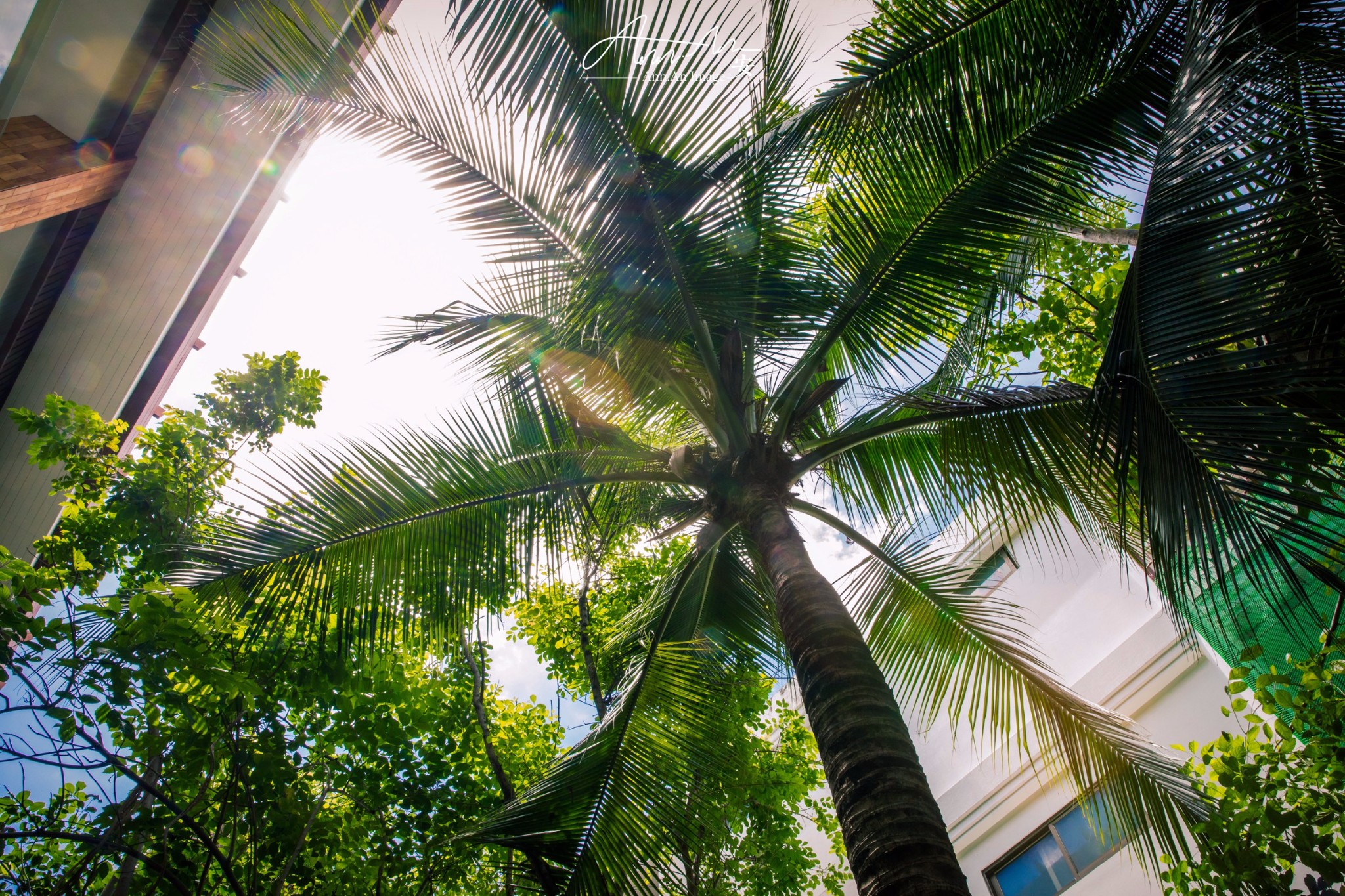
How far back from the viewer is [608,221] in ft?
16.0

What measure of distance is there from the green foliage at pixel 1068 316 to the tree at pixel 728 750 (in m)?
4.20

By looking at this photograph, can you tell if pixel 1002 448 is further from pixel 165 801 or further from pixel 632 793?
pixel 165 801

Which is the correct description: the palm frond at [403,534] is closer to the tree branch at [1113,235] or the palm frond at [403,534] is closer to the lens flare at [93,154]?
the tree branch at [1113,235]

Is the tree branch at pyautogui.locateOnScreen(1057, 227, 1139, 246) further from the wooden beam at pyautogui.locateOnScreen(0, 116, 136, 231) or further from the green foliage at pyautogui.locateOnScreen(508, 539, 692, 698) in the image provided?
the wooden beam at pyautogui.locateOnScreen(0, 116, 136, 231)

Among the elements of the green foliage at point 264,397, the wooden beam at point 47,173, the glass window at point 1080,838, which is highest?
the wooden beam at point 47,173

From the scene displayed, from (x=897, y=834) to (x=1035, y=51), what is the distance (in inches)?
184

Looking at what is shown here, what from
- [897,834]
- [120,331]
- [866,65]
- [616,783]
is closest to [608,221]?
[866,65]

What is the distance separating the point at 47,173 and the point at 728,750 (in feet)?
30.8

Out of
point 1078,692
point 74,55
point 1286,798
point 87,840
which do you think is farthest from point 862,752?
point 74,55

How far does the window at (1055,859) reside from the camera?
7934 millimetres

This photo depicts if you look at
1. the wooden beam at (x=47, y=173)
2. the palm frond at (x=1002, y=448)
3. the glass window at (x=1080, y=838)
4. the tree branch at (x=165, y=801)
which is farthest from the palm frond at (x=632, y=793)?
the wooden beam at (x=47, y=173)

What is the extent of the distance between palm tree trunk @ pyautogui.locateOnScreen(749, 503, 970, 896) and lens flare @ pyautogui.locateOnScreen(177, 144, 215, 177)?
9.69m

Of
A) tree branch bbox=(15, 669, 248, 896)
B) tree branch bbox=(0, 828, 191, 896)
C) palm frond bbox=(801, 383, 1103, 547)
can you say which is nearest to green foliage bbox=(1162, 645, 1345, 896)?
palm frond bbox=(801, 383, 1103, 547)

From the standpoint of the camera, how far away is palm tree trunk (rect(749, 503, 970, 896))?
292 centimetres
